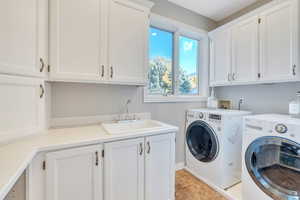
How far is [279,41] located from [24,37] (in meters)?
2.54

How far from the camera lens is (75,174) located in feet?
3.81

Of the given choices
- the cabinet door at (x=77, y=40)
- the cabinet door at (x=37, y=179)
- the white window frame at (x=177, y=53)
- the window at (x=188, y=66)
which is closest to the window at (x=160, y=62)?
the white window frame at (x=177, y=53)

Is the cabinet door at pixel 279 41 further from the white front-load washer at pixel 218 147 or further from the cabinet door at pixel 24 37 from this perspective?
the cabinet door at pixel 24 37

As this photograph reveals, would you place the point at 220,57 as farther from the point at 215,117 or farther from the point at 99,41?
the point at 99,41

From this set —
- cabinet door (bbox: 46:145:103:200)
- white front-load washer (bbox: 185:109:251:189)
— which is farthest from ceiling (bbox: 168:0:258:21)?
cabinet door (bbox: 46:145:103:200)

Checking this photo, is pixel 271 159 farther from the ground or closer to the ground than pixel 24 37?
closer to the ground

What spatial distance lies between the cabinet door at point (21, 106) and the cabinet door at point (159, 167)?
1009mm

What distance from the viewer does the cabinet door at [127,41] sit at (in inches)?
62.5

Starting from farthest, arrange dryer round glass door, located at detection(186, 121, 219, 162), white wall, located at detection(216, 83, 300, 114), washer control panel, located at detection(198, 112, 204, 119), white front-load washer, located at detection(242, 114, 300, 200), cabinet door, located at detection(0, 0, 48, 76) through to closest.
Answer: washer control panel, located at detection(198, 112, 204, 119), dryer round glass door, located at detection(186, 121, 219, 162), white wall, located at detection(216, 83, 300, 114), white front-load washer, located at detection(242, 114, 300, 200), cabinet door, located at detection(0, 0, 48, 76)

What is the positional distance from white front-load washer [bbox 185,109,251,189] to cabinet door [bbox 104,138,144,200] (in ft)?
3.59

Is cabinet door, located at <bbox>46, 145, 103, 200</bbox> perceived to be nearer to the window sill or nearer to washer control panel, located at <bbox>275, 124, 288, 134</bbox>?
the window sill

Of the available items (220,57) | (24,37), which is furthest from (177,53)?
(24,37)

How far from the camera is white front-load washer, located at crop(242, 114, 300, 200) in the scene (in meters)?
1.25

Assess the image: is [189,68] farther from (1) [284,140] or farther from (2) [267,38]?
(1) [284,140]
